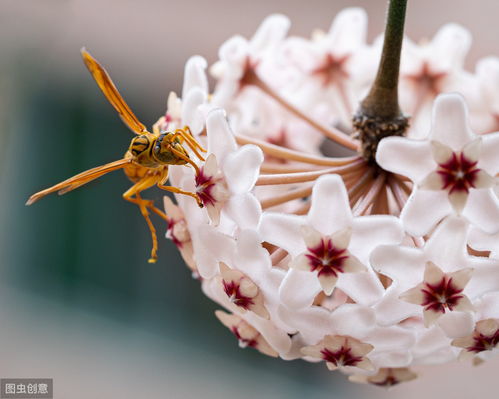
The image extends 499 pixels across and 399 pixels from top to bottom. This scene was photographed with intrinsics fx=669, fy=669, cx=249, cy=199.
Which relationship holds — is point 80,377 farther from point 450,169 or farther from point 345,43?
point 450,169

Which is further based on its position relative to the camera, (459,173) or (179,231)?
(179,231)

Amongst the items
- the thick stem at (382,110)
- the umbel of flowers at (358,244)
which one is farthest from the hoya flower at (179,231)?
the thick stem at (382,110)

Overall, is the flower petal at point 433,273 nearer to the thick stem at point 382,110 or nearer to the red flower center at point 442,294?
the red flower center at point 442,294

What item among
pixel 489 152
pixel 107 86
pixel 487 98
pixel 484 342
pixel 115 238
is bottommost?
pixel 484 342

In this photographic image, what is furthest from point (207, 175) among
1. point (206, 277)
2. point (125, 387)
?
point (125, 387)

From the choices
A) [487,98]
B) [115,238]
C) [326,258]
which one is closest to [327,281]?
[326,258]

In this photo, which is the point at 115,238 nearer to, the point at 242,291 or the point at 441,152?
the point at 242,291
